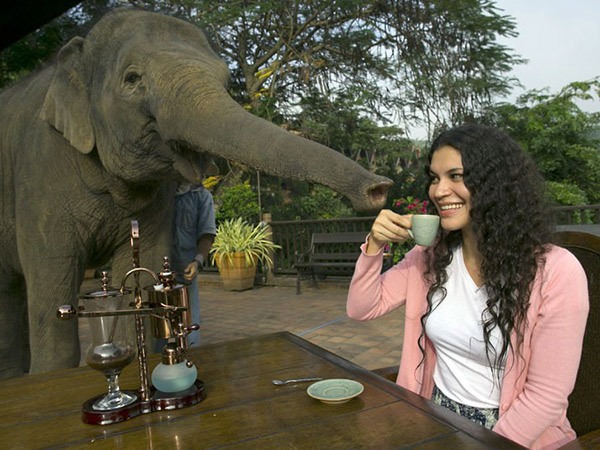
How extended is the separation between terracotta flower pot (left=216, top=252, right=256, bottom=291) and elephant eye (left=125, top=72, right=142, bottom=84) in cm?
632

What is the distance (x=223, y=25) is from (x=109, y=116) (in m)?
10.5

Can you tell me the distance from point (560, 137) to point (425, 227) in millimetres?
12245

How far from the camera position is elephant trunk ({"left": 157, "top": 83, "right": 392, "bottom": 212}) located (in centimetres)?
134

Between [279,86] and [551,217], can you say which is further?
[279,86]

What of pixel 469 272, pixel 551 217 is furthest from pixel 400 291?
pixel 551 217

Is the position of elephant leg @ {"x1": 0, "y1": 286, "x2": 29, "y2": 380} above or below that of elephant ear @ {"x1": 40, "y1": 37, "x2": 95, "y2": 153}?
below

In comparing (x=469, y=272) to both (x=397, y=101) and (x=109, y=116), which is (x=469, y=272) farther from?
(x=397, y=101)

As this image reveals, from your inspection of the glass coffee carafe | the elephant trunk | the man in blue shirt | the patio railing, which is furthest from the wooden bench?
the glass coffee carafe

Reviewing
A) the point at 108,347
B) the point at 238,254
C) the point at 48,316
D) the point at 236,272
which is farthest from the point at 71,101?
the point at 236,272

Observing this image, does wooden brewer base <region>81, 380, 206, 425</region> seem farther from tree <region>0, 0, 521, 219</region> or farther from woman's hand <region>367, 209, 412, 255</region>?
tree <region>0, 0, 521, 219</region>

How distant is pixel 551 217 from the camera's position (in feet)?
5.41

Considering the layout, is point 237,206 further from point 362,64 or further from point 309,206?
point 362,64

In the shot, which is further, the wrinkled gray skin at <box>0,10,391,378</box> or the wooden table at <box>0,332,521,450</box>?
the wrinkled gray skin at <box>0,10,391,378</box>

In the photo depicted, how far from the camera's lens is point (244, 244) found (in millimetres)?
8430
